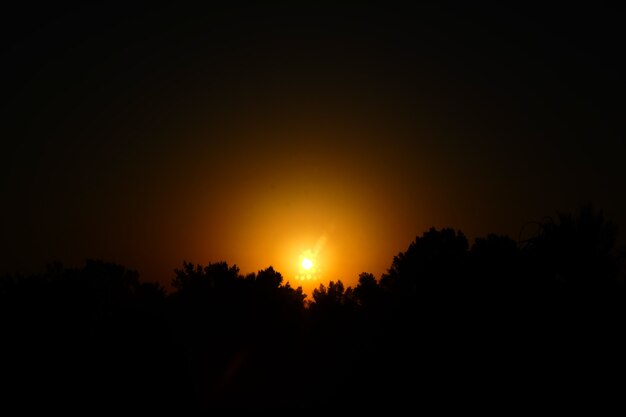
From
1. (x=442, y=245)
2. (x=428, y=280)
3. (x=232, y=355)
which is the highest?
(x=442, y=245)

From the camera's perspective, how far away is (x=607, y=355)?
676 inches

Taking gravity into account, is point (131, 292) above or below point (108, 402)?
above

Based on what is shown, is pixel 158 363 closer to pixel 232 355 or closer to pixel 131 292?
pixel 232 355

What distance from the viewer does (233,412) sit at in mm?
39062

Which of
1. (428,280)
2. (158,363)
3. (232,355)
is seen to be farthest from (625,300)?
(232,355)

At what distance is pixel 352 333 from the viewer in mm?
43906

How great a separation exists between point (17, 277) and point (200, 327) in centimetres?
1975

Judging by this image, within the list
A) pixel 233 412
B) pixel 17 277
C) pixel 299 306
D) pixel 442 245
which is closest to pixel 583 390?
pixel 442 245

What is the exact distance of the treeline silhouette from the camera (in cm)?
1802

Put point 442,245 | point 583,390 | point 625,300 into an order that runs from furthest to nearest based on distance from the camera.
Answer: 1. point 442,245
2. point 625,300
3. point 583,390

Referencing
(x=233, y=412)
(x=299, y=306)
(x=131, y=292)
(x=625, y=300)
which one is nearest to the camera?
(x=625, y=300)

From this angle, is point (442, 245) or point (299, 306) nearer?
point (442, 245)

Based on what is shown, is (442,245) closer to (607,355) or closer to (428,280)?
(428,280)

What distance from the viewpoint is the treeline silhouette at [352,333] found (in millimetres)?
18016
